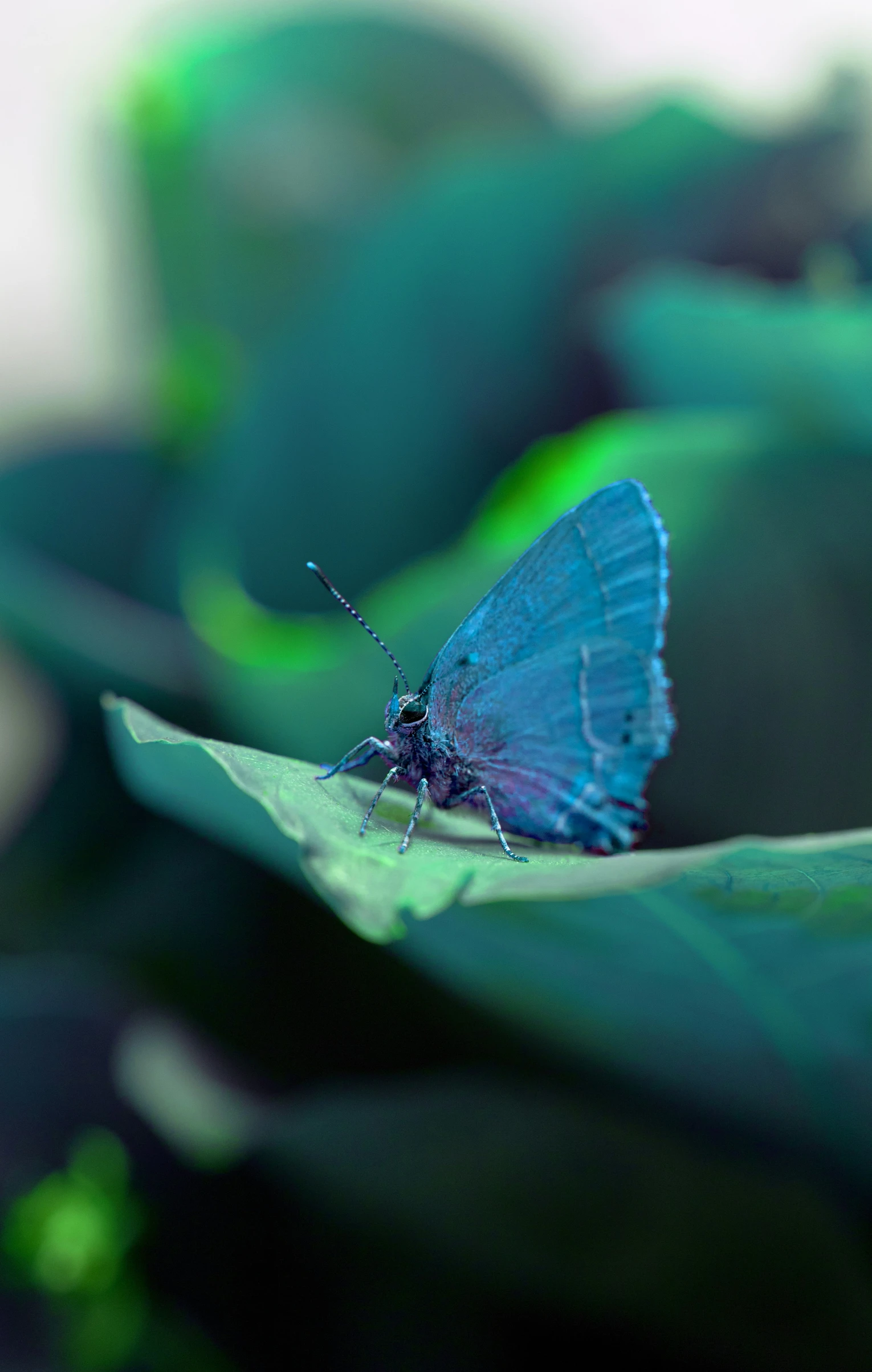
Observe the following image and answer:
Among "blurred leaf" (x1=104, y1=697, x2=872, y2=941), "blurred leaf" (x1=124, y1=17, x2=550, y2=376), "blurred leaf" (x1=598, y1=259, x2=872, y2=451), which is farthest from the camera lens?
"blurred leaf" (x1=124, y1=17, x2=550, y2=376)

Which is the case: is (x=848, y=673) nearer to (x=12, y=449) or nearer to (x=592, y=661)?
(x=592, y=661)

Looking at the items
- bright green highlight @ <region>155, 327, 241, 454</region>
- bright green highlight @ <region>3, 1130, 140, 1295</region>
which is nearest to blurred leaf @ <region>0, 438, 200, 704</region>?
bright green highlight @ <region>155, 327, 241, 454</region>

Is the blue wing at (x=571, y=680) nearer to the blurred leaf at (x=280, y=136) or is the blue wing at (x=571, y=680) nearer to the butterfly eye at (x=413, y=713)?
the butterfly eye at (x=413, y=713)

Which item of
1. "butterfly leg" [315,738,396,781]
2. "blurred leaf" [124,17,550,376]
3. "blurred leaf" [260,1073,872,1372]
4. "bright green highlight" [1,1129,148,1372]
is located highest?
"blurred leaf" [124,17,550,376]

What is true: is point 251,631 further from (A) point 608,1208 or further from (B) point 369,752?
(A) point 608,1208

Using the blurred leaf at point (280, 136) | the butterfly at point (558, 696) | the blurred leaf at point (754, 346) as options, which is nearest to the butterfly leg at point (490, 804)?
the butterfly at point (558, 696)

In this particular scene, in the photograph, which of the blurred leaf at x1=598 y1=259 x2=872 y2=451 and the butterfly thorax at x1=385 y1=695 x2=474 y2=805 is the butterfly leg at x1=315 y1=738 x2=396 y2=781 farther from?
the blurred leaf at x1=598 y1=259 x2=872 y2=451

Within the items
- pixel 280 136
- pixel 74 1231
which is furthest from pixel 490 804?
pixel 280 136
